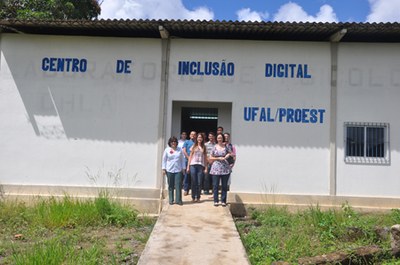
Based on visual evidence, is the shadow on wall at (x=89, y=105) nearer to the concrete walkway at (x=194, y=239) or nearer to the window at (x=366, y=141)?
the concrete walkway at (x=194, y=239)

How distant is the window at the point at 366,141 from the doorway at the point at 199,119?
3.30m

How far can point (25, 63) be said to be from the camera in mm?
9359

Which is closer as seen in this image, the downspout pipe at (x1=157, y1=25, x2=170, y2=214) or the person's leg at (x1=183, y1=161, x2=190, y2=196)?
the person's leg at (x1=183, y1=161, x2=190, y2=196)

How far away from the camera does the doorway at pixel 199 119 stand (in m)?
10.2

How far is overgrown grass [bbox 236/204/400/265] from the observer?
582 centimetres

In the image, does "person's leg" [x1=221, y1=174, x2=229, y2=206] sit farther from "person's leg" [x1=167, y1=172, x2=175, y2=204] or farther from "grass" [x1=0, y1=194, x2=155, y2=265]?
"grass" [x1=0, y1=194, x2=155, y2=265]

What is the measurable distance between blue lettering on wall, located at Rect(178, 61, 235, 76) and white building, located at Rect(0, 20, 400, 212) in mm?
24

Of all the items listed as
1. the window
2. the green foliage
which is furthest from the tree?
the window

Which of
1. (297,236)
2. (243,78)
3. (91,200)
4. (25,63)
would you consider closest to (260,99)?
(243,78)

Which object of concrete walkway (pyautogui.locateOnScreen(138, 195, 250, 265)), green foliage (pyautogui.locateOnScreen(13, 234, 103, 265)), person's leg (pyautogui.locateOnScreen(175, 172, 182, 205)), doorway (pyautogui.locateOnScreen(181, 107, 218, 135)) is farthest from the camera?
doorway (pyautogui.locateOnScreen(181, 107, 218, 135))

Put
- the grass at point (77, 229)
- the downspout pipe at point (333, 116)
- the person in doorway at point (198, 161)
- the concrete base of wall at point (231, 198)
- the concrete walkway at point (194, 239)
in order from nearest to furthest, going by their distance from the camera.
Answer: the concrete walkway at point (194, 239)
the grass at point (77, 229)
the person in doorway at point (198, 161)
the concrete base of wall at point (231, 198)
the downspout pipe at point (333, 116)

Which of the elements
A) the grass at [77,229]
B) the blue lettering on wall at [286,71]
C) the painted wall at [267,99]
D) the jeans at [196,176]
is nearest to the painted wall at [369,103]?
the painted wall at [267,99]

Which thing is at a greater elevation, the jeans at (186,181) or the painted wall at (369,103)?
the painted wall at (369,103)

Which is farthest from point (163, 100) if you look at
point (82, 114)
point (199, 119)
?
point (82, 114)
